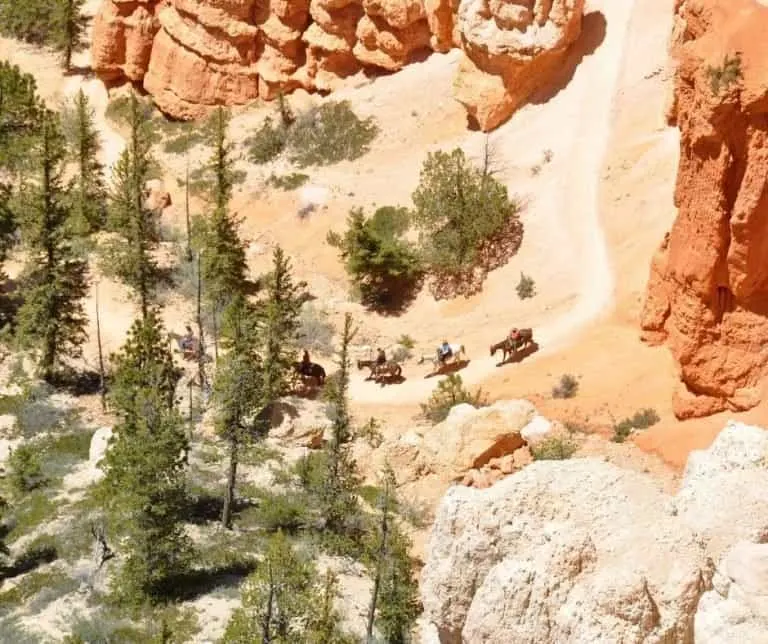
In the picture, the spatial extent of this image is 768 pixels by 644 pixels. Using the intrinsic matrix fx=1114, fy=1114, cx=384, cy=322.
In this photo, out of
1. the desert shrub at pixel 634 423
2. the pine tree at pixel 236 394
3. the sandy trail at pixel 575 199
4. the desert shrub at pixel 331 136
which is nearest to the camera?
the pine tree at pixel 236 394

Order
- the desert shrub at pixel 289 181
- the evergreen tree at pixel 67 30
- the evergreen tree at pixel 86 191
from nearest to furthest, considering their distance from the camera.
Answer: the evergreen tree at pixel 86 191, the desert shrub at pixel 289 181, the evergreen tree at pixel 67 30

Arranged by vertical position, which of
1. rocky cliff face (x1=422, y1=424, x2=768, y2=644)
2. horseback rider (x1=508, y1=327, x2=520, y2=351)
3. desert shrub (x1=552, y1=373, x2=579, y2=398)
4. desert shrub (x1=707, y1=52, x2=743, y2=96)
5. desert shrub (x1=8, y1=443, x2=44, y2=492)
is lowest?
desert shrub (x1=8, y1=443, x2=44, y2=492)

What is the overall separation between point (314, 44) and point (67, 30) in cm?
1993

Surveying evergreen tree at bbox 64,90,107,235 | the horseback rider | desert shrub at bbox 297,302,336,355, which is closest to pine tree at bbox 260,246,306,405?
desert shrub at bbox 297,302,336,355

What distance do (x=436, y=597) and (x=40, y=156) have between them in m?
30.2

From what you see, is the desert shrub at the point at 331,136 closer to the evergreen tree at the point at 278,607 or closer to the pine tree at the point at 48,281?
the pine tree at the point at 48,281

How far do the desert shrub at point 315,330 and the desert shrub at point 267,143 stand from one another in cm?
1379

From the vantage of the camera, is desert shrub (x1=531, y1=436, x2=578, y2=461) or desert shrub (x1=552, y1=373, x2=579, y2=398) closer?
desert shrub (x1=531, y1=436, x2=578, y2=461)

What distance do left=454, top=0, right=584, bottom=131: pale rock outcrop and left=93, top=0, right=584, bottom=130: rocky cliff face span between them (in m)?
0.05

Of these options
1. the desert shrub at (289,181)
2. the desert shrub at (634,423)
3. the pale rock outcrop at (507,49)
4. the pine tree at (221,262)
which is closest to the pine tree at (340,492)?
the desert shrub at (634,423)

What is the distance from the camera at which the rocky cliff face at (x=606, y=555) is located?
55.2ft

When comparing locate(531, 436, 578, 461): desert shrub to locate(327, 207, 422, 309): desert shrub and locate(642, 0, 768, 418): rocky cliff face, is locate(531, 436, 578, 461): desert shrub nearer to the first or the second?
locate(642, 0, 768, 418): rocky cliff face

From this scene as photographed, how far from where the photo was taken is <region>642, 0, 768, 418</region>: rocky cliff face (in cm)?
3161

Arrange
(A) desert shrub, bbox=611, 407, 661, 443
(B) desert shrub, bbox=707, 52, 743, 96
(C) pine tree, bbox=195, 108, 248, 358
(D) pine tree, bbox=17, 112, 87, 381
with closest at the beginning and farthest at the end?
(B) desert shrub, bbox=707, 52, 743, 96 < (A) desert shrub, bbox=611, 407, 661, 443 < (D) pine tree, bbox=17, 112, 87, 381 < (C) pine tree, bbox=195, 108, 248, 358
